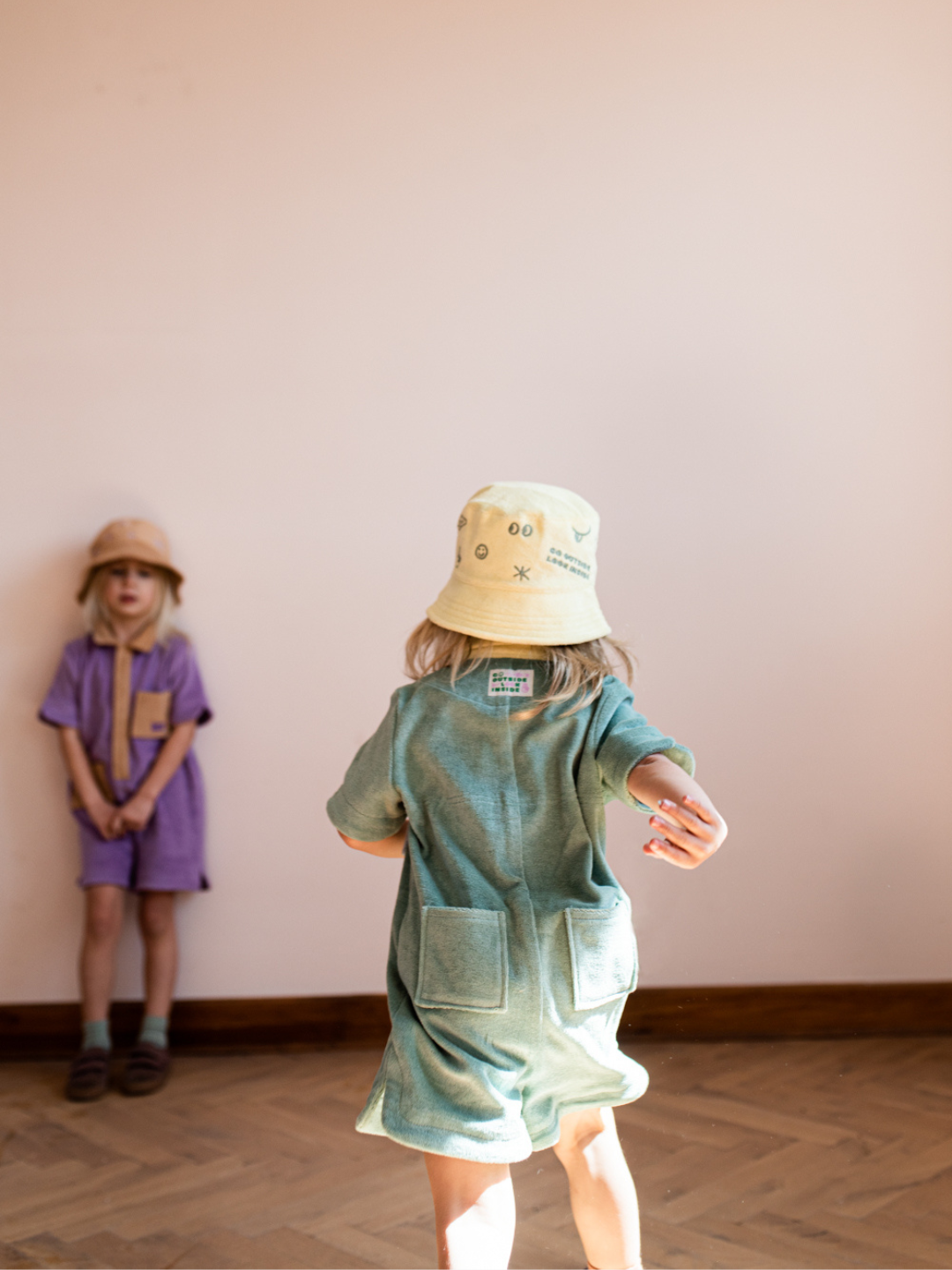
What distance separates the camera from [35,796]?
2.67 metres

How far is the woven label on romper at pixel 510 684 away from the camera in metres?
1.29

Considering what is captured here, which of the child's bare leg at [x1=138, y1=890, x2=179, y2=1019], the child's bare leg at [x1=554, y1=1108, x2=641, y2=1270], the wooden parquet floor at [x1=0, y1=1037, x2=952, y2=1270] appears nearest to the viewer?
the child's bare leg at [x1=554, y1=1108, x2=641, y2=1270]

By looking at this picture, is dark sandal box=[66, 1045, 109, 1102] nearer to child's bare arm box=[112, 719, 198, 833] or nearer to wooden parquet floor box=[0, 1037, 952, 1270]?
wooden parquet floor box=[0, 1037, 952, 1270]

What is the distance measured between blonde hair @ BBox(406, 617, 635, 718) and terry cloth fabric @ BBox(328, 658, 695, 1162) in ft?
0.05

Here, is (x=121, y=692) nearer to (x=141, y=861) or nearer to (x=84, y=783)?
(x=84, y=783)

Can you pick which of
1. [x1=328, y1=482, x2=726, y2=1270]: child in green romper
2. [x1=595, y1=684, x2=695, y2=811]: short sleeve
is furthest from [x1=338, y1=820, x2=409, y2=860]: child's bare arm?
[x1=595, y1=684, x2=695, y2=811]: short sleeve

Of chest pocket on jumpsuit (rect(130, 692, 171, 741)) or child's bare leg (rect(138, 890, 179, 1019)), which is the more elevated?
chest pocket on jumpsuit (rect(130, 692, 171, 741))

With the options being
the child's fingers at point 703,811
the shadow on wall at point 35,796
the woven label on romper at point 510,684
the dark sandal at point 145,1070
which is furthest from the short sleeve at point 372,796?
the shadow on wall at point 35,796

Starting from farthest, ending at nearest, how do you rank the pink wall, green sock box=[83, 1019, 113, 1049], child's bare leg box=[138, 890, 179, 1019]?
the pink wall
child's bare leg box=[138, 890, 179, 1019]
green sock box=[83, 1019, 113, 1049]

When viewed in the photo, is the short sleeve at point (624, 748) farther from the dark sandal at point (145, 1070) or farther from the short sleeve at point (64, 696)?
the short sleeve at point (64, 696)

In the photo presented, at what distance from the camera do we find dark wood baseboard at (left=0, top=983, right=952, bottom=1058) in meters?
2.61

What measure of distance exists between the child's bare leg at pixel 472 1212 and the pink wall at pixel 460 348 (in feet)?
4.85

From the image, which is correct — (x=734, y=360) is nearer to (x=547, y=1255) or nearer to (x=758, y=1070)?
(x=758, y=1070)

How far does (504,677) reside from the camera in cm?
130
